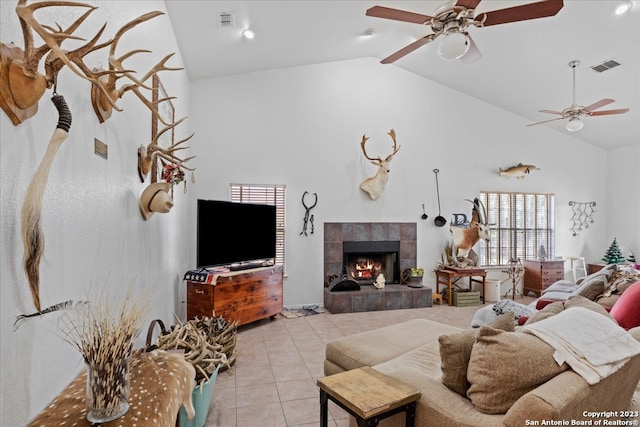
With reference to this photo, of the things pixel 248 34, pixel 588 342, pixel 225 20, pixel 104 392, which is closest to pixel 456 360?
pixel 588 342

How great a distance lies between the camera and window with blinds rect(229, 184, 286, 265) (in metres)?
5.38

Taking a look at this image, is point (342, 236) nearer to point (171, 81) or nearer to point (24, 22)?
point (171, 81)

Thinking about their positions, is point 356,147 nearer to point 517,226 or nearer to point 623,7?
point 623,7

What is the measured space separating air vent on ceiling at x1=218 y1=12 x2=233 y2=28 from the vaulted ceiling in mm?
10

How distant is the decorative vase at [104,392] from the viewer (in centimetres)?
111

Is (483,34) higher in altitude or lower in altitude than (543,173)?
higher

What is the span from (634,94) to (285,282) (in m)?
6.22

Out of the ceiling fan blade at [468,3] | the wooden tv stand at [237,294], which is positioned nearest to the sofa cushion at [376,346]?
the wooden tv stand at [237,294]

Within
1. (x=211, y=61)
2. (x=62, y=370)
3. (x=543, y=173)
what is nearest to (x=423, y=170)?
(x=543, y=173)

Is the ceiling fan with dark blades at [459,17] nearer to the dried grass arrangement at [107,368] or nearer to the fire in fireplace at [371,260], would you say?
the dried grass arrangement at [107,368]

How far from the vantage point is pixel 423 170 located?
6.39 metres

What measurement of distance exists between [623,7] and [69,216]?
5459 millimetres

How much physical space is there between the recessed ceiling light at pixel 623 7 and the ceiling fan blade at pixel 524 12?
1.87m

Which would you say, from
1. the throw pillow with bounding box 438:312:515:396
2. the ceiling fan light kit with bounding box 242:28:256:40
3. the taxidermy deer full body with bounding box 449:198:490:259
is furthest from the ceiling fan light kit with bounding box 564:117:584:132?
Result: the ceiling fan light kit with bounding box 242:28:256:40
